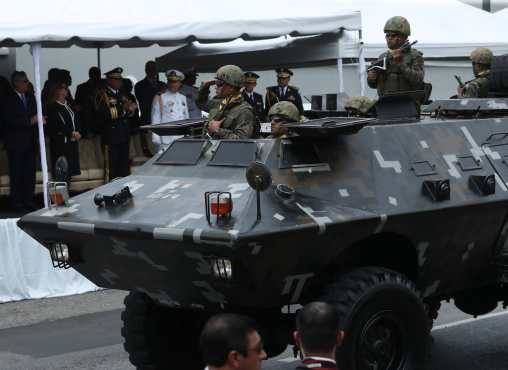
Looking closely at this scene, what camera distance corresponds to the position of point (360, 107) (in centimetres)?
841

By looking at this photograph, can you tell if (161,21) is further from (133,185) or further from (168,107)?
(133,185)

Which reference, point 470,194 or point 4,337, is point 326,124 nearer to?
point 470,194

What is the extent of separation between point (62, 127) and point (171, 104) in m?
1.70

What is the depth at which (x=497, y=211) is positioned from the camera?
7.55 meters

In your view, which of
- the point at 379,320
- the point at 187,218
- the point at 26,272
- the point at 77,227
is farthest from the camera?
the point at 26,272

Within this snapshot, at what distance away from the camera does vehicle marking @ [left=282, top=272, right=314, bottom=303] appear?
649 centimetres

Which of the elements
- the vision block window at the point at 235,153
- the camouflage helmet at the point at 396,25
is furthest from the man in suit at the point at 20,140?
the vision block window at the point at 235,153

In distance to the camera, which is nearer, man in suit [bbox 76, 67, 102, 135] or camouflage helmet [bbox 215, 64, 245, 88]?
camouflage helmet [bbox 215, 64, 245, 88]

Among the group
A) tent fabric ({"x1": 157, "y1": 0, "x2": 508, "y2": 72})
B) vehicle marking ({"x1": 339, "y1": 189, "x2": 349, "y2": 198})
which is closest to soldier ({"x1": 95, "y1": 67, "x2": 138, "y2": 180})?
tent fabric ({"x1": 157, "y1": 0, "x2": 508, "y2": 72})

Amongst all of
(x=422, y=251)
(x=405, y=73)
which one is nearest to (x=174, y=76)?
(x=405, y=73)

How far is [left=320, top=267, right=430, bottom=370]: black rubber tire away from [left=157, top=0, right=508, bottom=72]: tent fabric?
924cm

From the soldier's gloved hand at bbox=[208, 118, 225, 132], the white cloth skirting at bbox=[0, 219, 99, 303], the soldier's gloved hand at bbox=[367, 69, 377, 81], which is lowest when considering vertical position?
the white cloth skirting at bbox=[0, 219, 99, 303]

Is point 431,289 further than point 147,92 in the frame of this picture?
No

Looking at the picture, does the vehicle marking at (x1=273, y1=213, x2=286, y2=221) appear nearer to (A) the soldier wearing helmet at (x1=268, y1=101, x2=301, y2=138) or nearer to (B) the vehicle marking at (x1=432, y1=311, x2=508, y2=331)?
(A) the soldier wearing helmet at (x1=268, y1=101, x2=301, y2=138)
